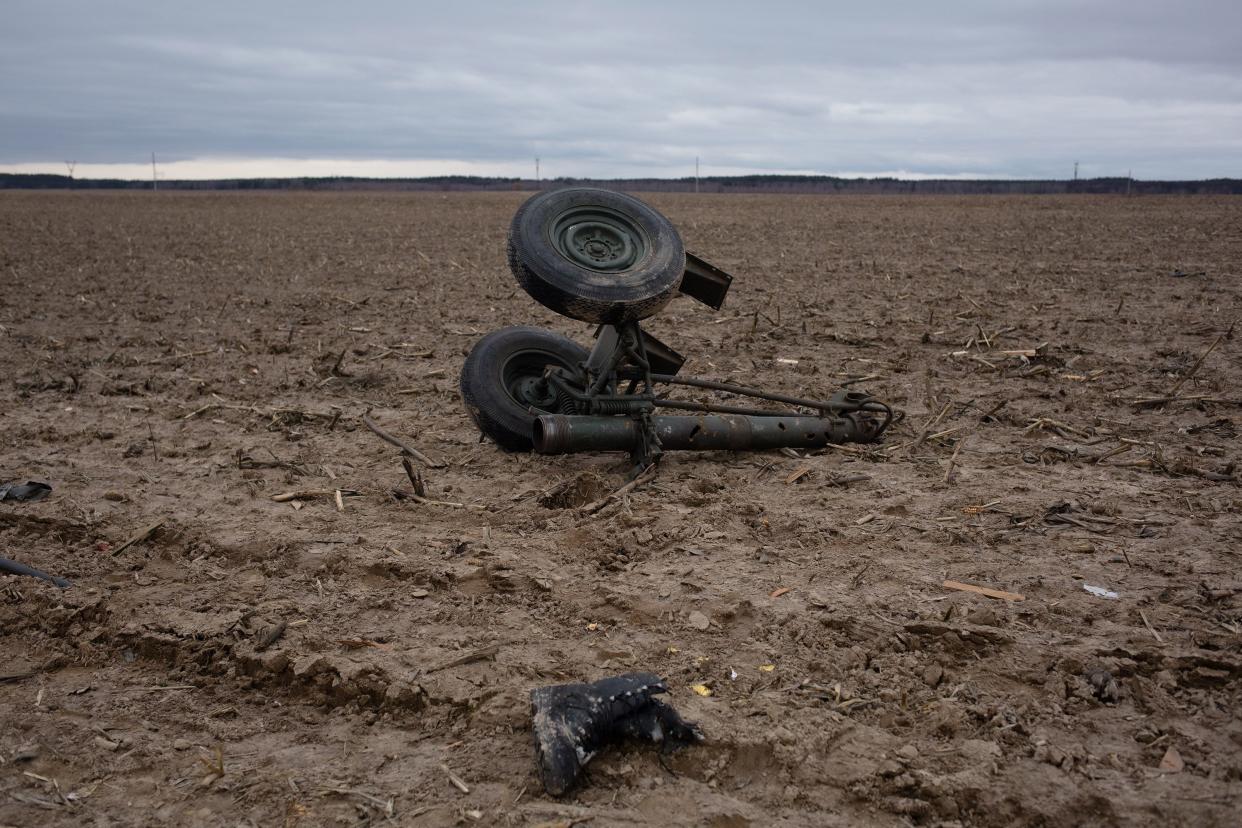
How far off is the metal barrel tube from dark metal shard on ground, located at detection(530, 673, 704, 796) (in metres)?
2.56

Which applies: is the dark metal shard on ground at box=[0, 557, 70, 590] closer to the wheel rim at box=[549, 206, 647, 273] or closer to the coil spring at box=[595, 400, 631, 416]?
the coil spring at box=[595, 400, 631, 416]

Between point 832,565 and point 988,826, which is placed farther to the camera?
point 832,565

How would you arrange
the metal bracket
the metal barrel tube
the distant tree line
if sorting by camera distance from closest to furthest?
the metal barrel tube
the metal bracket
the distant tree line

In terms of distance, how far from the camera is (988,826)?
286 centimetres

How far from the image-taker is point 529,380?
6.81 metres

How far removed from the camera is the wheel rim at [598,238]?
619 centimetres

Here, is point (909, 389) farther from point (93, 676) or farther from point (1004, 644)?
point (93, 676)

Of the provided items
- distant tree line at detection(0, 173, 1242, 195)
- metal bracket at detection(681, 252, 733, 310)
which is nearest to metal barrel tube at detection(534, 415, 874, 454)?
metal bracket at detection(681, 252, 733, 310)

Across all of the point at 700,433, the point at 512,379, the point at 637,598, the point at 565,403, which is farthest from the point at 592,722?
the point at 512,379

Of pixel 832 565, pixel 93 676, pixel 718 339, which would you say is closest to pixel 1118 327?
pixel 718 339

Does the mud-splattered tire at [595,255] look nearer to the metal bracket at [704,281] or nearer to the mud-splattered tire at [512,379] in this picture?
the metal bracket at [704,281]

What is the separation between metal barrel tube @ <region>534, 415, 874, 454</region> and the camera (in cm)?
582

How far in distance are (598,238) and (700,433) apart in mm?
1504

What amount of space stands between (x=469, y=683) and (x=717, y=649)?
0.98m
